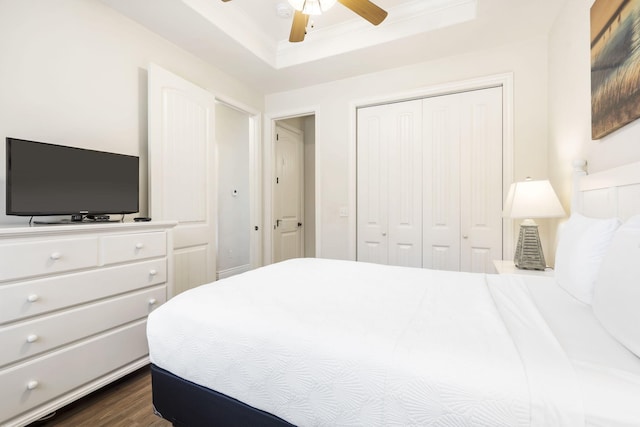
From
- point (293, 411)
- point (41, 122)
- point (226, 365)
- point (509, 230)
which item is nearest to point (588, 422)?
point (293, 411)

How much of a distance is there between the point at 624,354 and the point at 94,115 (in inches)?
117

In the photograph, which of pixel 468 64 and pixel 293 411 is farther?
pixel 468 64

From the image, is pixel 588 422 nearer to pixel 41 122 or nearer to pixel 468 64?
pixel 41 122

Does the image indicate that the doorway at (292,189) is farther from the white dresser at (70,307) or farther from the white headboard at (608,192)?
the white headboard at (608,192)

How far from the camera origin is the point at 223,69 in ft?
10.6

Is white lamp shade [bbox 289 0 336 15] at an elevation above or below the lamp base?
above

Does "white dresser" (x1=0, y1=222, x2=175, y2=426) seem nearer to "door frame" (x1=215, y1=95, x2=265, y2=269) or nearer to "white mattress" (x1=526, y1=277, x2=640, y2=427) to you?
"door frame" (x1=215, y1=95, x2=265, y2=269)

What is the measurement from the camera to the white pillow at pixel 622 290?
772 mm

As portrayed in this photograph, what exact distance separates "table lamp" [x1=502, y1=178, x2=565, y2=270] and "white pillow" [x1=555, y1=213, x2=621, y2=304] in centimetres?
60

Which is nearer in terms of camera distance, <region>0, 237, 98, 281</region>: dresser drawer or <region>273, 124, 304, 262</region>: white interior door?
<region>0, 237, 98, 281</region>: dresser drawer

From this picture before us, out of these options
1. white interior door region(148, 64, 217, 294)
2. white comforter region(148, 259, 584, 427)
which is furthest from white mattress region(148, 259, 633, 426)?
white interior door region(148, 64, 217, 294)

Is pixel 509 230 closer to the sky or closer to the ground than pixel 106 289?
closer to the sky

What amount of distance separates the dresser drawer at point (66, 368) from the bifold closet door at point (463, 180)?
2604 mm

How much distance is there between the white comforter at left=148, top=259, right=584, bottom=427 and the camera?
0.69 metres
